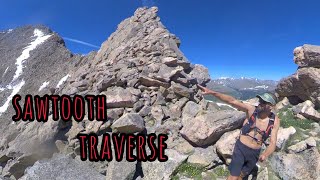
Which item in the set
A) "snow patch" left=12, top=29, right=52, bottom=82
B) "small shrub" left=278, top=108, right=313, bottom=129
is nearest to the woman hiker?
"small shrub" left=278, top=108, right=313, bottom=129

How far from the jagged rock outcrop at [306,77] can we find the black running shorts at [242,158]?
1040 centimetres

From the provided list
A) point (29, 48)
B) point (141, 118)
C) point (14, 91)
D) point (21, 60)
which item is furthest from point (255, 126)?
point (29, 48)

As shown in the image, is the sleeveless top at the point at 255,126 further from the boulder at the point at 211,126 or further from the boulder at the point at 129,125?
the boulder at the point at 129,125

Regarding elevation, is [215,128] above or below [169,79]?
below

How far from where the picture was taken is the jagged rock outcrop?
20.8m

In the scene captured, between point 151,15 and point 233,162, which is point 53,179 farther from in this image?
point 151,15

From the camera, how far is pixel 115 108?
20.8m

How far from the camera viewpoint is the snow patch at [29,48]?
8050cm

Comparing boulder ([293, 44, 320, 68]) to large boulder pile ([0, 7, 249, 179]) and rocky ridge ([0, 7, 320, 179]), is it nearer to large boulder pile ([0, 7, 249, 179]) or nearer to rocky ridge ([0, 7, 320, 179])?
rocky ridge ([0, 7, 320, 179])

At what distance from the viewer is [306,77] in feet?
69.6

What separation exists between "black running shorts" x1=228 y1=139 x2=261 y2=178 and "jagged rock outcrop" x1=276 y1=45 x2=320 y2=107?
410 inches

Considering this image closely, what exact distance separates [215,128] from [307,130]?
19.5ft

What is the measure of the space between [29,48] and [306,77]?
8347 cm

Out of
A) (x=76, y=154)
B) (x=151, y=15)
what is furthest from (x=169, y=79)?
(x=151, y=15)
